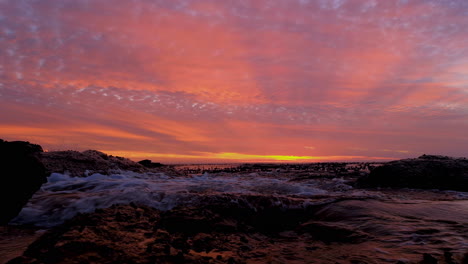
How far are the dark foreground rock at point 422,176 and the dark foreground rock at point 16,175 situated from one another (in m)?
12.2

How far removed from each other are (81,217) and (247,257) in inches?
100

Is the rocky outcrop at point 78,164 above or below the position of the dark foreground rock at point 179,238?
above

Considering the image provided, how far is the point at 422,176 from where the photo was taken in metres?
11.2

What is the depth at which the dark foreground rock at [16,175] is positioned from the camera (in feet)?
17.9

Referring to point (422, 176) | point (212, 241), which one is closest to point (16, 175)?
point (212, 241)

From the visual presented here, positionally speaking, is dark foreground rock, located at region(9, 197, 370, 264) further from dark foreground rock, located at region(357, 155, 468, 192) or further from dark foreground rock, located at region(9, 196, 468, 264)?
dark foreground rock, located at region(357, 155, 468, 192)

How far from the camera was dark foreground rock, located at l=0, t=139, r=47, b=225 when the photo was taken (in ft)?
17.9

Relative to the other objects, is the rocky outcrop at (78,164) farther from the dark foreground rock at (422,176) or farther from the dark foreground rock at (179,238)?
the dark foreground rock at (422,176)

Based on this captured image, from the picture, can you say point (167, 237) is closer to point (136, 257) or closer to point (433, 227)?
point (136, 257)

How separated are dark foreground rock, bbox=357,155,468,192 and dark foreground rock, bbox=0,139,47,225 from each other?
12198mm

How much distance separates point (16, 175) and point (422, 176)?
1418cm

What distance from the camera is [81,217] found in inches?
152

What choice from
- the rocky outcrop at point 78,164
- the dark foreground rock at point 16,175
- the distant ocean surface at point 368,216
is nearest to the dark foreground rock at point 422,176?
the distant ocean surface at point 368,216

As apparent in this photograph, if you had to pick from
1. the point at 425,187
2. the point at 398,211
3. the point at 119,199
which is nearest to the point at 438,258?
the point at 398,211
